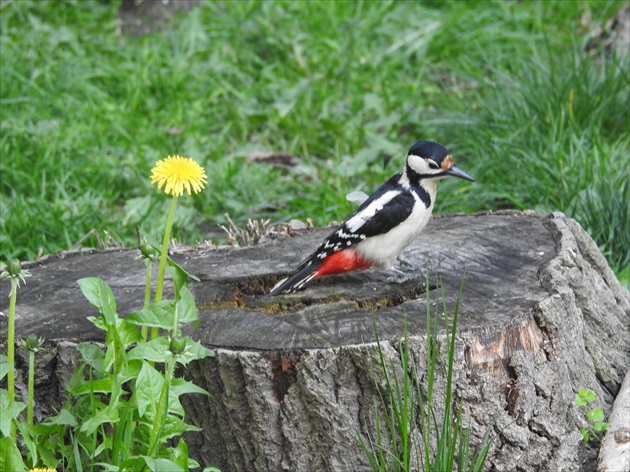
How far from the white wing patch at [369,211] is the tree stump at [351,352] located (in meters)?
0.19

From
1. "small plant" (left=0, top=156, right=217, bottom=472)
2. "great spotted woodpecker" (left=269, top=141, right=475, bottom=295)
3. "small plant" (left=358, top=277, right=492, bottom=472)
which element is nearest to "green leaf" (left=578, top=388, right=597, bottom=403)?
"small plant" (left=358, top=277, right=492, bottom=472)

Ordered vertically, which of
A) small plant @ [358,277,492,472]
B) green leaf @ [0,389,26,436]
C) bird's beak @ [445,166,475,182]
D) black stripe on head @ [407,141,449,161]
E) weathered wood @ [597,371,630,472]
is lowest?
weathered wood @ [597,371,630,472]

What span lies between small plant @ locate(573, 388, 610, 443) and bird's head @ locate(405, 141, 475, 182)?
80 centimetres

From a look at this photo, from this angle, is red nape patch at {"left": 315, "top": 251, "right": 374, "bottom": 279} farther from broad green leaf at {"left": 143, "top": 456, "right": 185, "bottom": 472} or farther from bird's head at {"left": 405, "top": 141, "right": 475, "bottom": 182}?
broad green leaf at {"left": 143, "top": 456, "right": 185, "bottom": 472}

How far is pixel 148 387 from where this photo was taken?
2840 mm

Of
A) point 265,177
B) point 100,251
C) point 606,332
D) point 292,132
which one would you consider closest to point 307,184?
point 265,177

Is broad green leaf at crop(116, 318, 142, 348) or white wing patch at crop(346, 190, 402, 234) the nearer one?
broad green leaf at crop(116, 318, 142, 348)

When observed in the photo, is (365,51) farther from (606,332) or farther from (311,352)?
(311,352)

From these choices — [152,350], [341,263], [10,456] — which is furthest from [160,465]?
[341,263]

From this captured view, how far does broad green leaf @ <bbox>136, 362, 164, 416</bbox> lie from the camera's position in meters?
2.82

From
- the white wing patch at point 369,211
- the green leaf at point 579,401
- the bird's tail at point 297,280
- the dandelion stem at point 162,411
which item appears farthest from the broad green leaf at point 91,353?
the green leaf at point 579,401

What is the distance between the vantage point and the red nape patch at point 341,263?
3586 millimetres

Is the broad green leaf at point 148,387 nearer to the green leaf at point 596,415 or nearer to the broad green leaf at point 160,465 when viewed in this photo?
the broad green leaf at point 160,465

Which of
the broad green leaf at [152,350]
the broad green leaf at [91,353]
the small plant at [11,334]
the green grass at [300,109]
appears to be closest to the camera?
the small plant at [11,334]
